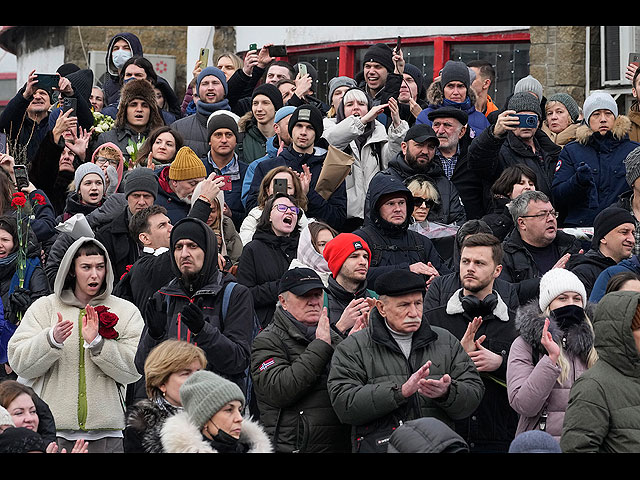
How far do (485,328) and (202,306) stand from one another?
5.48 ft

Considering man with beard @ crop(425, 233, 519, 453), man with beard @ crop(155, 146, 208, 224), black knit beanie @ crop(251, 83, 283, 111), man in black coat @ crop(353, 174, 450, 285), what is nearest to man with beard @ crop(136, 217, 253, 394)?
man with beard @ crop(425, 233, 519, 453)

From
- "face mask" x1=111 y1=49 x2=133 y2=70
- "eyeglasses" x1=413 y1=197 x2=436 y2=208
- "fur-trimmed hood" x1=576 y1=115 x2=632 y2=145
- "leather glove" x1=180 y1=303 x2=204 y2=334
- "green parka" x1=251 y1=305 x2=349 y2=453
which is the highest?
"face mask" x1=111 y1=49 x2=133 y2=70

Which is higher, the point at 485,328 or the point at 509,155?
the point at 509,155

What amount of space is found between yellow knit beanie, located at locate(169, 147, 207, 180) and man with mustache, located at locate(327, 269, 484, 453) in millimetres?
3153

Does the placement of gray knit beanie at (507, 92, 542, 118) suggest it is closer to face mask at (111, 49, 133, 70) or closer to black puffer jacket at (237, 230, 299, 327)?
black puffer jacket at (237, 230, 299, 327)

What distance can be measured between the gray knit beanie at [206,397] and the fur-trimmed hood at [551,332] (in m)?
1.82

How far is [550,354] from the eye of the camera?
5703 mm

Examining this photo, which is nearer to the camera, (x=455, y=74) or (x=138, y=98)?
(x=455, y=74)

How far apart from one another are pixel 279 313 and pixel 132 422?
1.16 m

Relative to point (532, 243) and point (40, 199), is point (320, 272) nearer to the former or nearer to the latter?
point (532, 243)

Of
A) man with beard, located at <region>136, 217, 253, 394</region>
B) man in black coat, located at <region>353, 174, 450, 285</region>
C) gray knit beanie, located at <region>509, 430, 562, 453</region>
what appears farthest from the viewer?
man in black coat, located at <region>353, 174, 450, 285</region>

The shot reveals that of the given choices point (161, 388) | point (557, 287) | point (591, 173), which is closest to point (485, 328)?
point (557, 287)

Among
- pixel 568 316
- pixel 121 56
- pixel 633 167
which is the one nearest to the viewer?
pixel 568 316

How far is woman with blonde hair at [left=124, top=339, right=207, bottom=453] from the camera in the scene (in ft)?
17.4
